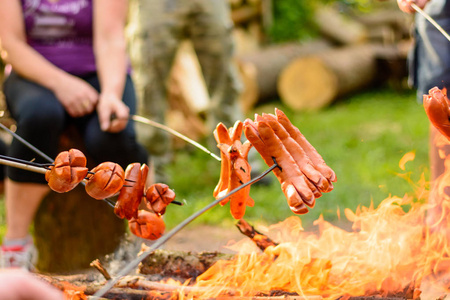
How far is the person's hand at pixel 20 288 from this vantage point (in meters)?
0.78

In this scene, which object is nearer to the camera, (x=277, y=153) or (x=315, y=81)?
(x=277, y=153)

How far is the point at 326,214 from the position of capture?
3555 mm

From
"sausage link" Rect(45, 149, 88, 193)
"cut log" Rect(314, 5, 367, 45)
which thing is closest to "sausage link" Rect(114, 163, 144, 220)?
"sausage link" Rect(45, 149, 88, 193)

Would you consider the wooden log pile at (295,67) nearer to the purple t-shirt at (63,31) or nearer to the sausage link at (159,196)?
the purple t-shirt at (63,31)

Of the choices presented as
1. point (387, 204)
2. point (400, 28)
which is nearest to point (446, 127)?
point (387, 204)

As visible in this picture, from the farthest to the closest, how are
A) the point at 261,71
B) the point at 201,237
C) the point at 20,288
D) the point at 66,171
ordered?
1. the point at 261,71
2. the point at 201,237
3. the point at 66,171
4. the point at 20,288

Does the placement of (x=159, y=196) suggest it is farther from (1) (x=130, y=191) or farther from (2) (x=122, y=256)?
(2) (x=122, y=256)

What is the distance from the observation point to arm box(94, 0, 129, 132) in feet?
8.57

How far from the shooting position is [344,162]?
4688mm

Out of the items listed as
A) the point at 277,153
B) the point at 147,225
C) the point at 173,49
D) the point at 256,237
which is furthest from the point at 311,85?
the point at 277,153

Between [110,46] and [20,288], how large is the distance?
207 cm

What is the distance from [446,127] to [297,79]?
583cm

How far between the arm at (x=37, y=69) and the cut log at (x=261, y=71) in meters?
4.71

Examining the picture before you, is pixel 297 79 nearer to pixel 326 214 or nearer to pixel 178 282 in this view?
pixel 326 214
